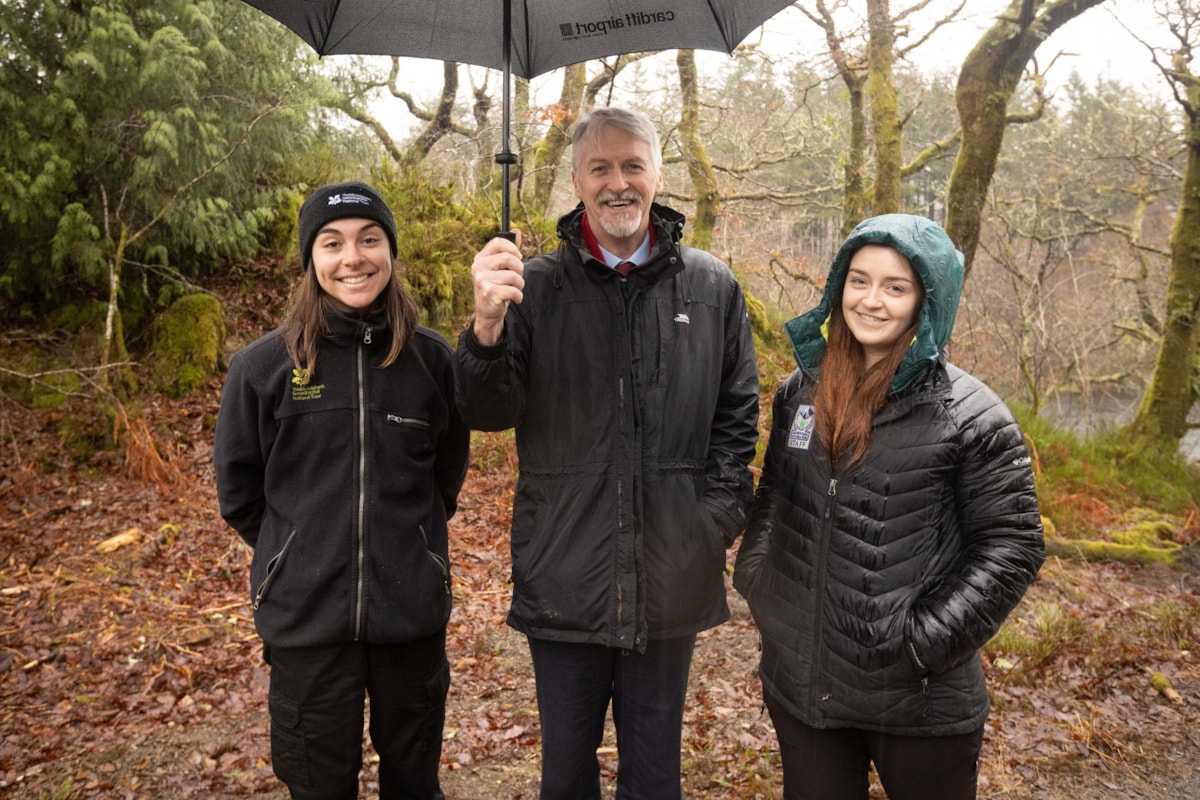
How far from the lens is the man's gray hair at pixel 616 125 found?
2.62 meters

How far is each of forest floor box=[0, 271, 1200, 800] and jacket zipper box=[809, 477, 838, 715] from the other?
117 cm

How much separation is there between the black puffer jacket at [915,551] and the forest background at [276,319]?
1889mm

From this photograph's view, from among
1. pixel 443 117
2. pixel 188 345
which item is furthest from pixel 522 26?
pixel 443 117

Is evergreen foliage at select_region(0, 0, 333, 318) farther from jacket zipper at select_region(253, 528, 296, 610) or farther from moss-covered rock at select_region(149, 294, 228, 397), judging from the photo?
jacket zipper at select_region(253, 528, 296, 610)

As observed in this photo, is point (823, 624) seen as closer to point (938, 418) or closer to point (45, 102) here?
point (938, 418)

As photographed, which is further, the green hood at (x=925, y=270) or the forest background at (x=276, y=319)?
the forest background at (x=276, y=319)

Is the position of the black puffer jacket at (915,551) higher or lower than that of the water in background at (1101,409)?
higher

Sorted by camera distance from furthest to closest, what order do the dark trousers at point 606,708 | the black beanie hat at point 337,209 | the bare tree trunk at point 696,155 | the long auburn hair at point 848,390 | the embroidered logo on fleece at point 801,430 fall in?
the bare tree trunk at point 696,155, the black beanie hat at point 337,209, the dark trousers at point 606,708, the embroidered logo on fleece at point 801,430, the long auburn hair at point 848,390

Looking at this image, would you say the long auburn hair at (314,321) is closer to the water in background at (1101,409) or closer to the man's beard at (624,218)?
the man's beard at (624,218)

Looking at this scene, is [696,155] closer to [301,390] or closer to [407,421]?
[407,421]

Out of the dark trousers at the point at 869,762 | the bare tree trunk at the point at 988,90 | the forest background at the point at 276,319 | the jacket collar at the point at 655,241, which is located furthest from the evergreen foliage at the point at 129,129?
the dark trousers at the point at 869,762

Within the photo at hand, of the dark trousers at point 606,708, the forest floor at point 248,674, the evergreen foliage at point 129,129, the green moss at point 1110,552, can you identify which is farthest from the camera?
the green moss at point 1110,552

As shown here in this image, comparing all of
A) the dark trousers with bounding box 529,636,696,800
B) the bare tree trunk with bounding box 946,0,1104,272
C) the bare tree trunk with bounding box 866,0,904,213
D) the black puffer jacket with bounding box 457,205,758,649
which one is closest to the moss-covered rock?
the black puffer jacket with bounding box 457,205,758,649

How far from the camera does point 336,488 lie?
2645 millimetres
